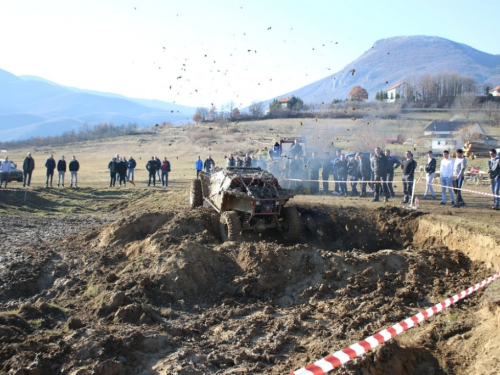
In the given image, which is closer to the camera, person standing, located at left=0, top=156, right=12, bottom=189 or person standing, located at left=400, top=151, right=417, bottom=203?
person standing, located at left=400, top=151, right=417, bottom=203

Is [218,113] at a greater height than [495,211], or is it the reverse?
[218,113]

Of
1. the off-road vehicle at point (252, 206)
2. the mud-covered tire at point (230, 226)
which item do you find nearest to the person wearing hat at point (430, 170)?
Answer: the off-road vehicle at point (252, 206)

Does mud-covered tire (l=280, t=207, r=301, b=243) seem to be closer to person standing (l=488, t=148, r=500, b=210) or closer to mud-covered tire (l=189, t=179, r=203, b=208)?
mud-covered tire (l=189, t=179, r=203, b=208)

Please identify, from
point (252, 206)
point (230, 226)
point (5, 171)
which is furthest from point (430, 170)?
point (5, 171)

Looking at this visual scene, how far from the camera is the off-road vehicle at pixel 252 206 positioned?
1227cm

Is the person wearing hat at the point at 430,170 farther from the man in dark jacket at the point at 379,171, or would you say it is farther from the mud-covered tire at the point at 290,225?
the mud-covered tire at the point at 290,225

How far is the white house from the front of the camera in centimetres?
4441

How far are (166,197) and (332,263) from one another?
12.2 m

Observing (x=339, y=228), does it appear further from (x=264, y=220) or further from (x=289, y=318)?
(x=289, y=318)

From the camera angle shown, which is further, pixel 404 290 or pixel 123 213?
pixel 123 213

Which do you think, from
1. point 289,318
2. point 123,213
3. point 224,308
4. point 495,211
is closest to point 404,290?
point 289,318

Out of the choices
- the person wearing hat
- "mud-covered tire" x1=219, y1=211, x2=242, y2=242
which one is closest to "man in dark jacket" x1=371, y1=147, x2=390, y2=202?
the person wearing hat

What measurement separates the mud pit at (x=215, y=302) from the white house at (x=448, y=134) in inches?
1347

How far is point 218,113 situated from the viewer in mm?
65062
